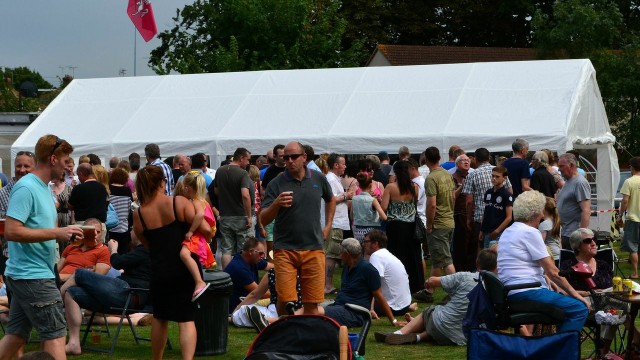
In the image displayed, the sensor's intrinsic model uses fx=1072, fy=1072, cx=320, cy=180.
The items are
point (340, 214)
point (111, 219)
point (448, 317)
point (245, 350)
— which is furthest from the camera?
point (340, 214)

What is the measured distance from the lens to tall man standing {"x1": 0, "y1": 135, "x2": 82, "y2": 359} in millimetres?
6484

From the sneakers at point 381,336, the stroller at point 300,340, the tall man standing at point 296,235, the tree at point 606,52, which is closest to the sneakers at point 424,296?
the sneakers at point 381,336

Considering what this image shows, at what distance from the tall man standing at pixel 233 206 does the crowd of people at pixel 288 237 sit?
0.02 meters

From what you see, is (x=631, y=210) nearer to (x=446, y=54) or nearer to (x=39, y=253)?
(x=39, y=253)

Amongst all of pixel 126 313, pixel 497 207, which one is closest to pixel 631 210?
pixel 497 207

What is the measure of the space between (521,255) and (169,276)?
2.69m

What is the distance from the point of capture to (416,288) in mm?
12961

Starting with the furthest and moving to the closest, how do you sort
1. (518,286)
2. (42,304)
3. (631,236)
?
(631,236) < (518,286) < (42,304)

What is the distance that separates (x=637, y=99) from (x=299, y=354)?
26.9 metres

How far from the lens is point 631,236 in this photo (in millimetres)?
15648

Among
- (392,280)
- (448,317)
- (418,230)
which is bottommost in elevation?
(448,317)

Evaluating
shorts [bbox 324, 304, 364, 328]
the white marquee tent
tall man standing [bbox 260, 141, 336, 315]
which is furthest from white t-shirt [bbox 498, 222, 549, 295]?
the white marquee tent

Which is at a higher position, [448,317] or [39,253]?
[39,253]

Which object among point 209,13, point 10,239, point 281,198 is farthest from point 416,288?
point 209,13
